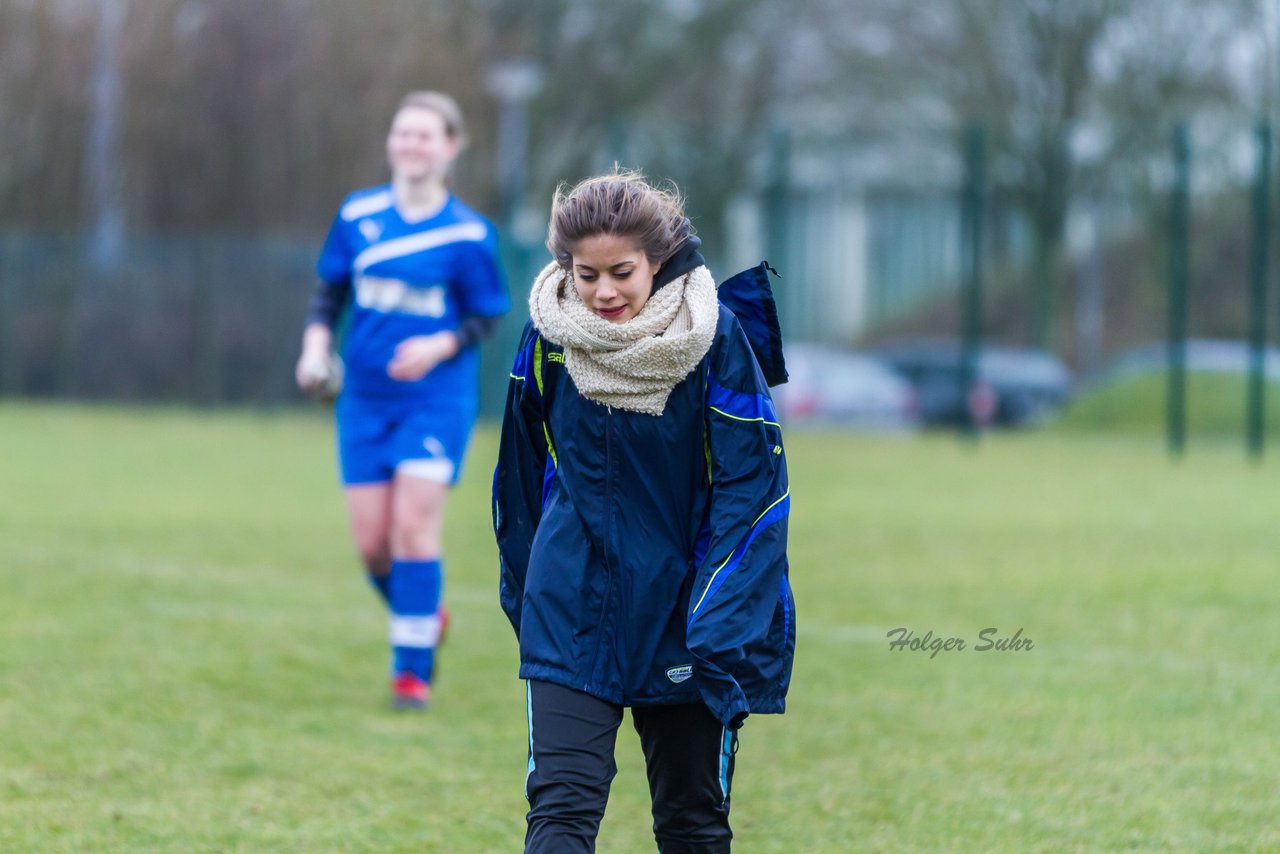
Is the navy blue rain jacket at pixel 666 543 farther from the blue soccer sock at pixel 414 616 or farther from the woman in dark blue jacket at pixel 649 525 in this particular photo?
the blue soccer sock at pixel 414 616

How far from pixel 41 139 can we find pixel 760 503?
1017 inches

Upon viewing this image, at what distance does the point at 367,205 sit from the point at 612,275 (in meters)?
3.02

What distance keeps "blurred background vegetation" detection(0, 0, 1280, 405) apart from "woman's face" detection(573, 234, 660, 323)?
47.8 feet

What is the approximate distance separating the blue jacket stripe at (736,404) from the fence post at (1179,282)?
14526 millimetres

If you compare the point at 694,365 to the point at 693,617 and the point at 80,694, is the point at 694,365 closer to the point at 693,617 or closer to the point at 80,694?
the point at 693,617

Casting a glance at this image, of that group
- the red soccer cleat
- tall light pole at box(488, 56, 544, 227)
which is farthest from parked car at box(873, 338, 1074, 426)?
the red soccer cleat

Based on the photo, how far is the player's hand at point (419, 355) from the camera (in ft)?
19.6

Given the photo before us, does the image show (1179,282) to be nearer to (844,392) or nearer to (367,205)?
(844,392)

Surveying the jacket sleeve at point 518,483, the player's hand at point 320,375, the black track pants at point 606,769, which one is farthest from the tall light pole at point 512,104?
the black track pants at point 606,769

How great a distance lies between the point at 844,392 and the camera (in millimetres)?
19844

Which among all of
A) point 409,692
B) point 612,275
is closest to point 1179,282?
point 409,692

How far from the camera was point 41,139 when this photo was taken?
88.7 feet
